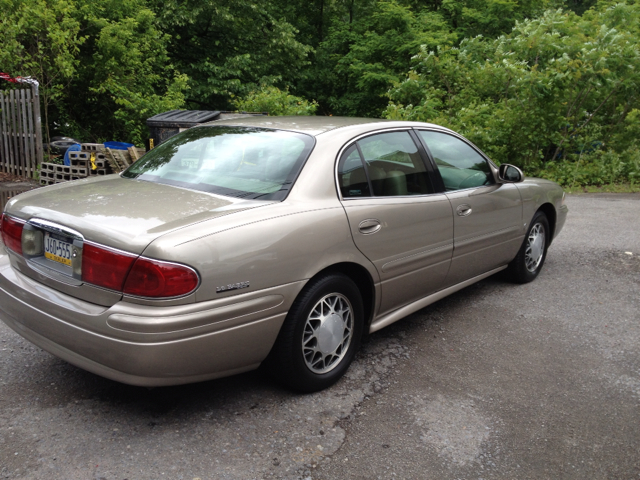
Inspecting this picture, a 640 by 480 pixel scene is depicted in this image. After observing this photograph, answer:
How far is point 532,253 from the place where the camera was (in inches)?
204

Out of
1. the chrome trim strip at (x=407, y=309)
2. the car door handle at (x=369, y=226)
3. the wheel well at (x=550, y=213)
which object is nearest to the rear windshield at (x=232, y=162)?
the car door handle at (x=369, y=226)

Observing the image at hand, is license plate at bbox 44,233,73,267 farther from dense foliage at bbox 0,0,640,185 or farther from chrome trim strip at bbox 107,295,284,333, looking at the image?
dense foliage at bbox 0,0,640,185

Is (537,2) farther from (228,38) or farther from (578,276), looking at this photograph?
(578,276)

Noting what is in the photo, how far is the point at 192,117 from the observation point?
30.1 feet

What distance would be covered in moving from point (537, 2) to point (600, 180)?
15.1m

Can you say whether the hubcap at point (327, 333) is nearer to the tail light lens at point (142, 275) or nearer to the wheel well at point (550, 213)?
the tail light lens at point (142, 275)

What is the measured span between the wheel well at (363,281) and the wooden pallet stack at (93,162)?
24.8ft

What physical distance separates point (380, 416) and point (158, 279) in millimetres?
1352

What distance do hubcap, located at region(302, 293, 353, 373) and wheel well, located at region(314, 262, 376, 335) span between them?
155 mm

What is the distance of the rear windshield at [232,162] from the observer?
3.09 metres

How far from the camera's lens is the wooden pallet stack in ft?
32.7

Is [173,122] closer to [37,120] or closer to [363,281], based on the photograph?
[37,120]

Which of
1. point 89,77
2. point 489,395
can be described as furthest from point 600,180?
point 89,77

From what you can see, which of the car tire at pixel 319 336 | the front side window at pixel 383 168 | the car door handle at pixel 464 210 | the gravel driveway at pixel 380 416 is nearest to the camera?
the gravel driveway at pixel 380 416
